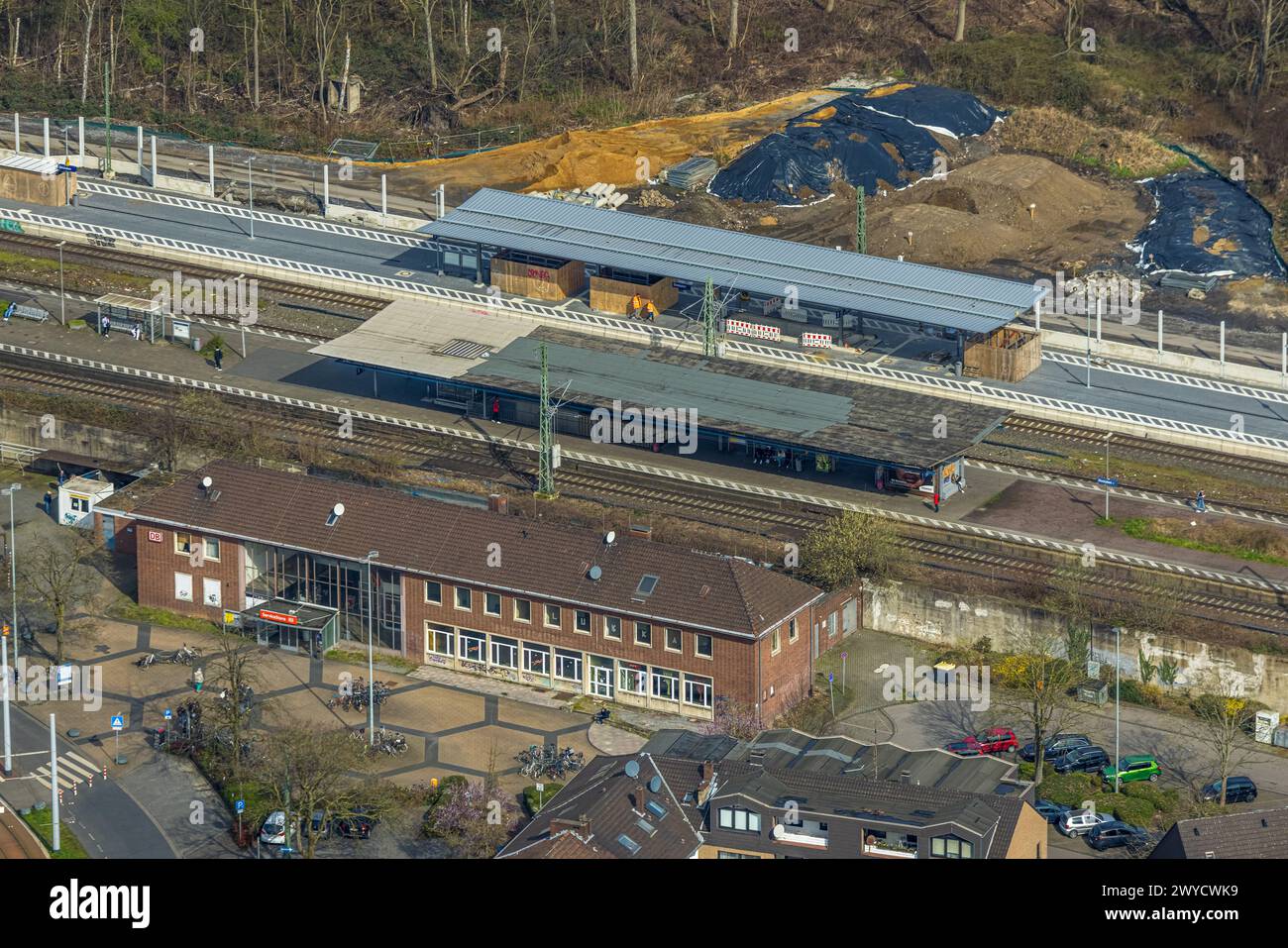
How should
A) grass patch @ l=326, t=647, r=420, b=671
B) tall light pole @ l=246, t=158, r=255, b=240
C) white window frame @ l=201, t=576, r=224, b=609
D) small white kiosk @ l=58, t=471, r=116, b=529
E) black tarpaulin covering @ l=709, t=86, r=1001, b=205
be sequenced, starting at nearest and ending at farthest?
grass patch @ l=326, t=647, r=420, b=671 → white window frame @ l=201, t=576, r=224, b=609 → small white kiosk @ l=58, t=471, r=116, b=529 → tall light pole @ l=246, t=158, r=255, b=240 → black tarpaulin covering @ l=709, t=86, r=1001, b=205

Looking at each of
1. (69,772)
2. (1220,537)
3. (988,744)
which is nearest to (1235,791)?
(988,744)

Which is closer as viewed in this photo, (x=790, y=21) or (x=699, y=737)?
(x=699, y=737)

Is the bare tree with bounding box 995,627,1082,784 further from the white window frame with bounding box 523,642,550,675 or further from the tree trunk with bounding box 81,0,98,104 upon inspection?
the tree trunk with bounding box 81,0,98,104

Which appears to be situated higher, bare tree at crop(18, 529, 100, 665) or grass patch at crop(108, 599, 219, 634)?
bare tree at crop(18, 529, 100, 665)

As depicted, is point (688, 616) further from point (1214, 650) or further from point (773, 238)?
point (773, 238)

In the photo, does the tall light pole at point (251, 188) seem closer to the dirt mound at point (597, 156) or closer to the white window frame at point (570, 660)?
the dirt mound at point (597, 156)

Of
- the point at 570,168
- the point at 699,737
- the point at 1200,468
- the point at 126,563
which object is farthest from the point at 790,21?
the point at 699,737

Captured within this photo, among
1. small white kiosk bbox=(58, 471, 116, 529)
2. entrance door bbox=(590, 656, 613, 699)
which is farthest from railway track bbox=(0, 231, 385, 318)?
entrance door bbox=(590, 656, 613, 699)
